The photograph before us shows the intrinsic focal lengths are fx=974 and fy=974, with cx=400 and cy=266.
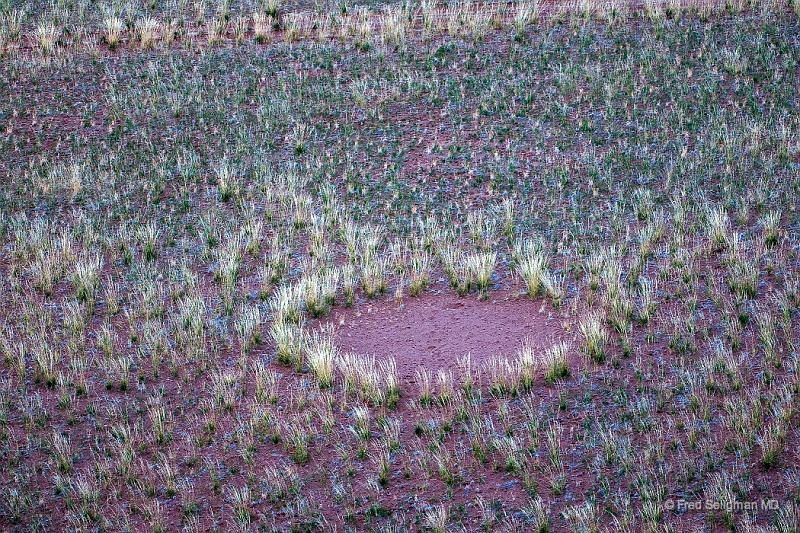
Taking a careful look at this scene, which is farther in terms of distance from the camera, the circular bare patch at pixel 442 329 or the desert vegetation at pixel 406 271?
the circular bare patch at pixel 442 329

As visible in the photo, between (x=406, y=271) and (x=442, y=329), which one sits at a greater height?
(x=406, y=271)

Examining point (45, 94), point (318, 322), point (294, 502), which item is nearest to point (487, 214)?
point (318, 322)

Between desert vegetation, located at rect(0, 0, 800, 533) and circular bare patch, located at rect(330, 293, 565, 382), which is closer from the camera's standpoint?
desert vegetation, located at rect(0, 0, 800, 533)

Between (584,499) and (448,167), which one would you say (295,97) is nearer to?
(448,167)

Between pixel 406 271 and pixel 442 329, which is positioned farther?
pixel 406 271
